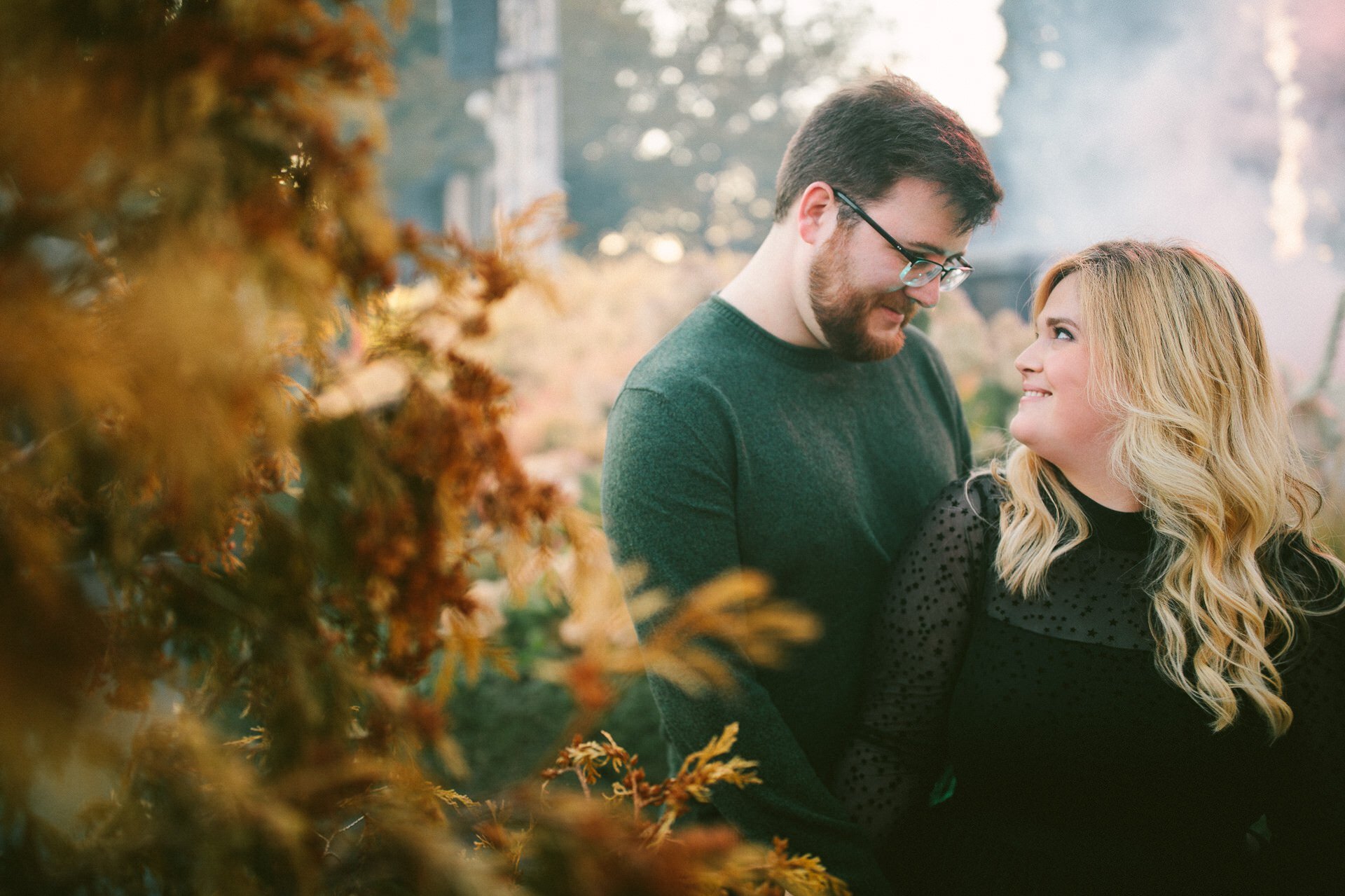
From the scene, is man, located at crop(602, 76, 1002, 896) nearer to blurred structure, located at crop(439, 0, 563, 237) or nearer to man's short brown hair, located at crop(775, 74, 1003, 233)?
man's short brown hair, located at crop(775, 74, 1003, 233)

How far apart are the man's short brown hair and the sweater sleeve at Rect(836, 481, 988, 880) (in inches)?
33.0

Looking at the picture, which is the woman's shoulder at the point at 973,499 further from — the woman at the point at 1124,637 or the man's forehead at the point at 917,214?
the man's forehead at the point at 917,214

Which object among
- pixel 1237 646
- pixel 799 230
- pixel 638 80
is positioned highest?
pixel 638 80

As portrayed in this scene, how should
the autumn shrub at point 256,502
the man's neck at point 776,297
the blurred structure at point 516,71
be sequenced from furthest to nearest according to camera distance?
the blurred structure at point 516,71 → the man's neck at point 776,297 → the autumn shrub at point 256,502

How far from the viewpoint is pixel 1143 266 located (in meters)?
1.98

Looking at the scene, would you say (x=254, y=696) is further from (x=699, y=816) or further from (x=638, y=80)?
(x=638, y=80)

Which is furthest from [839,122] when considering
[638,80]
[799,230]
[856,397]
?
[638,80]

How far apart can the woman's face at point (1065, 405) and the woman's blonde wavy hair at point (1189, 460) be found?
3 cm

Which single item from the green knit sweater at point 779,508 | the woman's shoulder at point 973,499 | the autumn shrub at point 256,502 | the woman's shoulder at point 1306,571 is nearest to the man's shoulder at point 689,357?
the green knit sweater at point 779,508

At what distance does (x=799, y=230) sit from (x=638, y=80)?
2844 centimetres

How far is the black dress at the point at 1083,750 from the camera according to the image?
180cm

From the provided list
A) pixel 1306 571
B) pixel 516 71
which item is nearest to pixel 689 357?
pixel 1306 571

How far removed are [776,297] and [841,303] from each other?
0.67 ft

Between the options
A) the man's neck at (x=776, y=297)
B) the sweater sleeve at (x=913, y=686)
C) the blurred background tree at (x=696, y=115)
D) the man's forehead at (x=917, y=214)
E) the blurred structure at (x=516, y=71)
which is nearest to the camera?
the sweater sleeve at (x=913, y=686)
